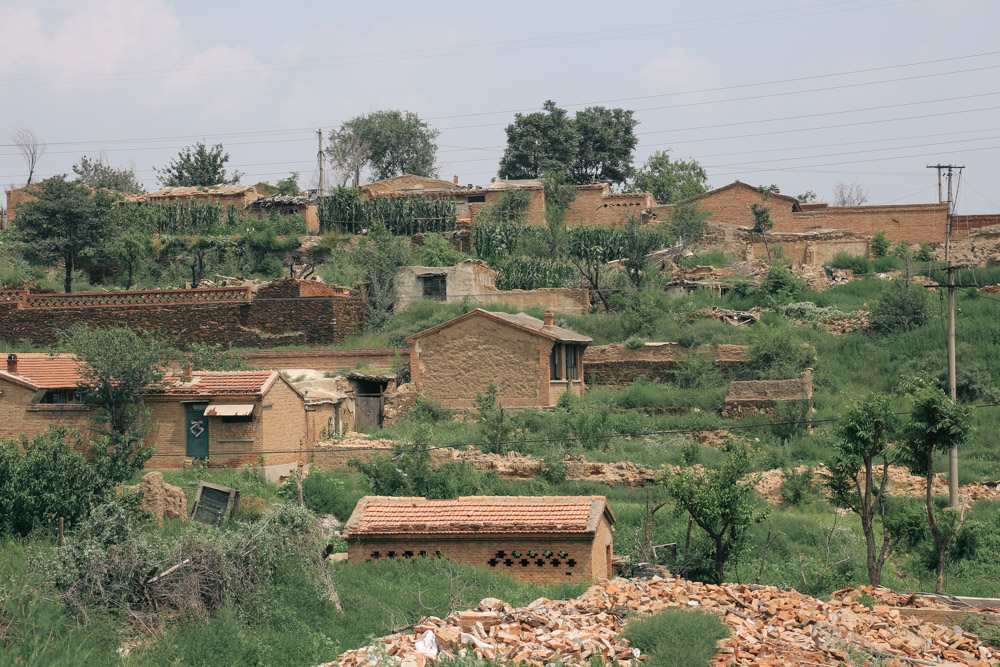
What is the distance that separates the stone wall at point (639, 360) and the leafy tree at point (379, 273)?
8286mm

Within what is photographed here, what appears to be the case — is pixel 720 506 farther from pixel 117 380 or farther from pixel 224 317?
pixel 224 317

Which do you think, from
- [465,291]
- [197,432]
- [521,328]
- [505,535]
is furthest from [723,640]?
[465,291]

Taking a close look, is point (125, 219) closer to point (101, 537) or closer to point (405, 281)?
A: point (405, 281)

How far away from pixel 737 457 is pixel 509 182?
115 ft

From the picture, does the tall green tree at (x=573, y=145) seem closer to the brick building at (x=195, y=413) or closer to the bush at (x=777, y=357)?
the bush at (x=777, y=357)

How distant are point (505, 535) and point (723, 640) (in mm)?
5301

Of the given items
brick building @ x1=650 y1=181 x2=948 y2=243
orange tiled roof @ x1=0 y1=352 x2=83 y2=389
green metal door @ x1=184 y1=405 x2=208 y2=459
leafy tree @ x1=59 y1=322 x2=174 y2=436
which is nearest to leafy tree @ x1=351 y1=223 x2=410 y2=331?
green metal door @ x1=184 y1=405 x2=208 y2=459

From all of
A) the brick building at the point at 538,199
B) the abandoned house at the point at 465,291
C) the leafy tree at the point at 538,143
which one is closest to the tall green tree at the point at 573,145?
the leafy tree at the point at 538,143

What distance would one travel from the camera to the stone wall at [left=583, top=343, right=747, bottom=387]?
114 ft

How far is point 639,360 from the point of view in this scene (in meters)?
35.2

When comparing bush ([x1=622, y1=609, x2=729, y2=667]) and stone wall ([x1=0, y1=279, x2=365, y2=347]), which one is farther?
stone wall ([x1=0, y1=279, x2=365, y2=347])

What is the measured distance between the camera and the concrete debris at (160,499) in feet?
73.2

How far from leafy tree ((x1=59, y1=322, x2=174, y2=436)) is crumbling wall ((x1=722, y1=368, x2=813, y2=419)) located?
15.4 meters

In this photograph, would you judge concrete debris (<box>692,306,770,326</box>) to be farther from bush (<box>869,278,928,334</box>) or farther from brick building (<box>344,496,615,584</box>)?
brick building (<box>344,496,615,584</box>)
